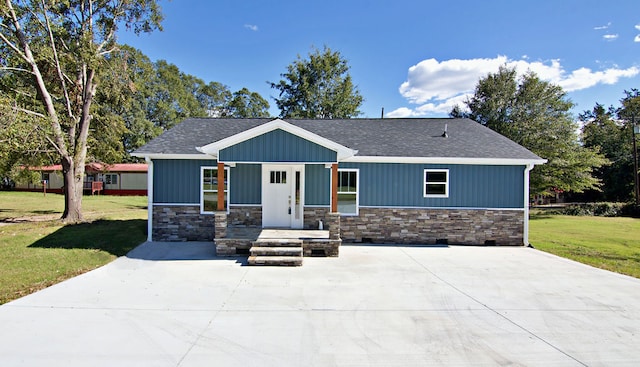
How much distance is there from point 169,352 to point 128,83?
16.3m

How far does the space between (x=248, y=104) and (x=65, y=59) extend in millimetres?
32275

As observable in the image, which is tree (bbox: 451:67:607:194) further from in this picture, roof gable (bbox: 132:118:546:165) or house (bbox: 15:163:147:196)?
house (bbox: 15:163:147:196)

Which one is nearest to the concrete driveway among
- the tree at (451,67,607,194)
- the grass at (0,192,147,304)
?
the grass at (0,192,147,304)

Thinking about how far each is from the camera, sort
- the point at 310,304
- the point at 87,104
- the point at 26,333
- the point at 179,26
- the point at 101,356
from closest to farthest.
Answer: the point at 101,356, the point at 26,333, the point at 310,304, the point at 87,104, the point at 179,26

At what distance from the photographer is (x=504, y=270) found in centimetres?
846

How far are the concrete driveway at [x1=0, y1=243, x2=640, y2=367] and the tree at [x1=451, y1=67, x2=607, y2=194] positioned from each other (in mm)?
18899

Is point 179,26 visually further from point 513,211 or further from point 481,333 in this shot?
point 481,333

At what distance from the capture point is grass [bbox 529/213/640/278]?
9320mm

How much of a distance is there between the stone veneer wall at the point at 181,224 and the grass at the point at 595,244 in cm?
1152

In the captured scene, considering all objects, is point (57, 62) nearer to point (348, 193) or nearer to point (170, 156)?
point (170, 156)

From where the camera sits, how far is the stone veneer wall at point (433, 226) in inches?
458

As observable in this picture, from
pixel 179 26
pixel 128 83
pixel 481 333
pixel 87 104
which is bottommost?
pixel 481 333

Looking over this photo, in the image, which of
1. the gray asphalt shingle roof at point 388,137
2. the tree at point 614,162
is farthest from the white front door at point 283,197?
the tree at point 614,162

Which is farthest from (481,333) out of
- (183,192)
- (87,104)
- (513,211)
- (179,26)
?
(179,26)
